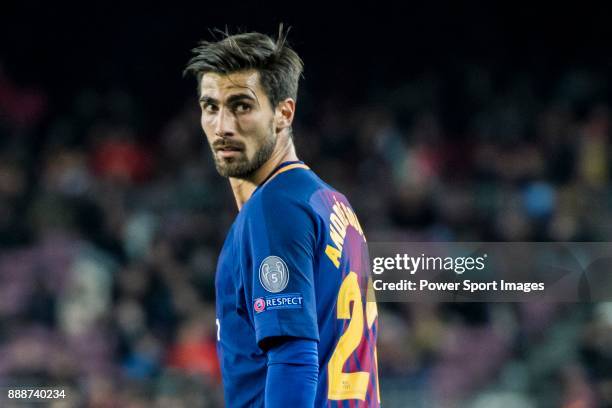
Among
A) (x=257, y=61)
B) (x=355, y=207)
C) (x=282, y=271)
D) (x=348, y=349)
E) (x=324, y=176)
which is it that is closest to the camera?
(x=282, y=271)

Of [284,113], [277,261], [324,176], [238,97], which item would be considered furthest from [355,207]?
[277,261]

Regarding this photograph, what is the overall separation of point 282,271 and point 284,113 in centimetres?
50

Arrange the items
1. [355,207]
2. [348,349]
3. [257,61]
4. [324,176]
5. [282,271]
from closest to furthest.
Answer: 1. [282,271]
2. [348,349]
3. [257,61]
4. [355,207]
5. [324,176]

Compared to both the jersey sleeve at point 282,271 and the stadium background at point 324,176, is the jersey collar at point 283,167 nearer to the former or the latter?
the jersey sleeve at point 282,271

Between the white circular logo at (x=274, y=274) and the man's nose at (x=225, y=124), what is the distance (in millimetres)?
385

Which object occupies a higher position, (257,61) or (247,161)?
(257,61)

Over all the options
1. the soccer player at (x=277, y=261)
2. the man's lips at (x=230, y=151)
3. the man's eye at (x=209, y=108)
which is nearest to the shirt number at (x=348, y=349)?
the soccer player at (x=277, y=261)

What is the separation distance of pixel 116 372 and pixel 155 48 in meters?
3.83

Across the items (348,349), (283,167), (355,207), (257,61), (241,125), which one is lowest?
(348,349)

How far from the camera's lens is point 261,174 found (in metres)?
2.16

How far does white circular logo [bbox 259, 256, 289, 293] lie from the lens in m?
1.88

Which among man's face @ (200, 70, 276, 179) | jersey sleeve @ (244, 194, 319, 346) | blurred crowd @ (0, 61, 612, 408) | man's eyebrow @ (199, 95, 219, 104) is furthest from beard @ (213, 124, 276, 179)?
blurred crowd @ (0, 61, 612, 408)

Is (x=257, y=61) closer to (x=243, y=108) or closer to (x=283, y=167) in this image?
(x=243, y=108)

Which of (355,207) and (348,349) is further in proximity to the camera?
(355,207)
